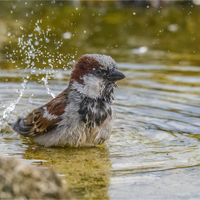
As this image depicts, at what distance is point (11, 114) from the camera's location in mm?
4996

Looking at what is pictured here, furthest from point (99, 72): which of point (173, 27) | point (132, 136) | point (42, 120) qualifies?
point (173, 27)

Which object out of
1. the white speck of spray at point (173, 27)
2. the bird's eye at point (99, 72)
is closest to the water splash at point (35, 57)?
the bird's eye at point (99, 72)

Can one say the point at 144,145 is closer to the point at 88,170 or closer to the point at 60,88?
the point at 88,170

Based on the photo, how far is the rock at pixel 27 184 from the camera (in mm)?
2000

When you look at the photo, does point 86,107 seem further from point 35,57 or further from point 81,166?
point 35,57

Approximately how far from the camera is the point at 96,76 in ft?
12.4

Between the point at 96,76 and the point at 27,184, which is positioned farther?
the point at 96,76

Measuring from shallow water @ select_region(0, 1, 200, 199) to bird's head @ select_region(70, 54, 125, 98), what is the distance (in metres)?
0.57

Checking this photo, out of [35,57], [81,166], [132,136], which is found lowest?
[81,166]

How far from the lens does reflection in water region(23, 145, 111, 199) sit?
2840mm

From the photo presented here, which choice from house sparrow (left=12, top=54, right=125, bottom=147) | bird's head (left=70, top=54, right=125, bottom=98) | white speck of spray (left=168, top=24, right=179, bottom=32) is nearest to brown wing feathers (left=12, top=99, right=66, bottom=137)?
house sparrow (left=12, top=54, right=125, bottom=147)

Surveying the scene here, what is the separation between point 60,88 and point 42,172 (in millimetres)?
3952

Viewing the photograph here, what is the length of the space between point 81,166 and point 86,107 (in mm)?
581

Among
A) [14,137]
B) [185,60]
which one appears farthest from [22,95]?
[185,60]
